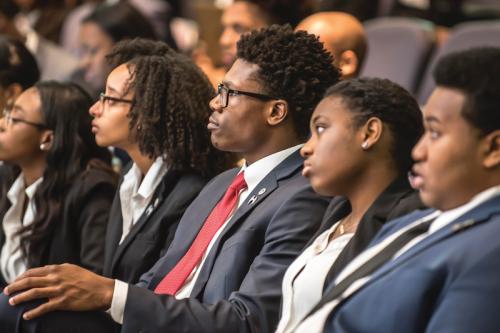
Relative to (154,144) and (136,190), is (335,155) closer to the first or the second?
(154,144)

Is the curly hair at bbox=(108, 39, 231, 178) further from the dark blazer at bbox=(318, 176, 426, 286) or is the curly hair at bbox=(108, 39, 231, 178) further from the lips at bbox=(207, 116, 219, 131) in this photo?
the dark blazer at bbox=(318, 176, 426, 286)

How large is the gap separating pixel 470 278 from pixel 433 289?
7 centimetres

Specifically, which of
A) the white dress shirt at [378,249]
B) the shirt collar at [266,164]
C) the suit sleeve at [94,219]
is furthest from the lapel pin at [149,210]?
the white dress shirt at [378,249]

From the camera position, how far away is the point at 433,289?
1605 mm

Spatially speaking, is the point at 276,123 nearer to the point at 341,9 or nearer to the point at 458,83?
the point at 458,83

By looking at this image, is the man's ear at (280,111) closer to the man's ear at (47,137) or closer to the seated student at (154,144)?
the seated student at (154,144)

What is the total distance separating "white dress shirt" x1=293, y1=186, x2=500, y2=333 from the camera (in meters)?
1.62

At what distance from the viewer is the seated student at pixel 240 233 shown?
209 centimetres

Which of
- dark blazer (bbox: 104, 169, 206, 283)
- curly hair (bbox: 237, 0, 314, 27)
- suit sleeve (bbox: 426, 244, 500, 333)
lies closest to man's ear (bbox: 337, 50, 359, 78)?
dark blazer (bbox: 104, 169, 206, 283)

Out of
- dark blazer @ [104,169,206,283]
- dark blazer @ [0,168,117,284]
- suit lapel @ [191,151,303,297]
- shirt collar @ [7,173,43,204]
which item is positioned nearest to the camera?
suit lapel @ [191,151,303,297]

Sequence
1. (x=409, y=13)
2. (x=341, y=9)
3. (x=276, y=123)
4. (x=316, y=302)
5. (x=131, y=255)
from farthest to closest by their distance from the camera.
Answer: (x=409, y=13), (x=341, y=9), (x=131, y=255), (x=276, y=123), (x=316, y=302)

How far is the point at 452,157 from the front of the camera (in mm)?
1630

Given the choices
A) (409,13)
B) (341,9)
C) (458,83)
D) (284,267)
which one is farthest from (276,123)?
(409,13)

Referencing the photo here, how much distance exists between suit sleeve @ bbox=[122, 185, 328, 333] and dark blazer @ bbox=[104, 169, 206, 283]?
0.55 metres
